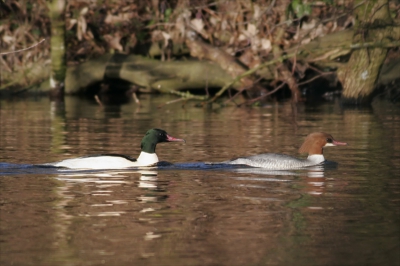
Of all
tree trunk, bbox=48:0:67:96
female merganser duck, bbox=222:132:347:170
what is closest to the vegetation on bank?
tree trunk, bbox=48:0:67:96

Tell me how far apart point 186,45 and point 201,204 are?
1991 centimetres

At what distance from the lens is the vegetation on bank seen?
27219 millimetres

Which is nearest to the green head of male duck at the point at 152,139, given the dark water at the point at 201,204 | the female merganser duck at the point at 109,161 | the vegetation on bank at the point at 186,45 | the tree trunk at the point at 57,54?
the female merganser duck at the point at 109,161

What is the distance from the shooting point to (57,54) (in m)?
28.8

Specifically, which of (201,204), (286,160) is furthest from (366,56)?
(201,204)

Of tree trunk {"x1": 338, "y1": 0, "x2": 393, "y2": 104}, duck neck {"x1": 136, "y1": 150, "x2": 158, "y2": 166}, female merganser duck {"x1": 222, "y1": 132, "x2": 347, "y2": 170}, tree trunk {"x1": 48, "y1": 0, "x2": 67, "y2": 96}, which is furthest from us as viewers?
tree trunk {"x1": 48, "y1": 0, "x2": 67, "y2": 96}

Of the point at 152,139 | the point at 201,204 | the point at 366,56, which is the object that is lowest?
the point at 201,204

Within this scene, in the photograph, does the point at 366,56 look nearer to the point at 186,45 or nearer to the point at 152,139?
the point at 186,45

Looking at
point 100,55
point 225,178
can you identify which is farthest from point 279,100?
point 225,178

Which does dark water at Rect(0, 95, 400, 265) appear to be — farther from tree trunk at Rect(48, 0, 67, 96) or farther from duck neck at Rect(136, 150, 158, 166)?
tree trunk at Rect(48, 0, 67, 96)

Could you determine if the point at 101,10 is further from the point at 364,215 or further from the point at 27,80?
the point at 364,215

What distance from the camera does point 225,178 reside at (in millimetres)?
12875

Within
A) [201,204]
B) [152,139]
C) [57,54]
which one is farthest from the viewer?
[57,54]

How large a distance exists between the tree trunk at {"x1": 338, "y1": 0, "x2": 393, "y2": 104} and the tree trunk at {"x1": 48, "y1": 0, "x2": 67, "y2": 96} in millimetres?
7807
